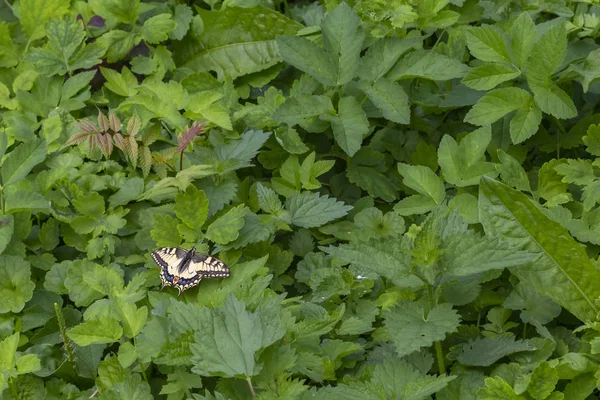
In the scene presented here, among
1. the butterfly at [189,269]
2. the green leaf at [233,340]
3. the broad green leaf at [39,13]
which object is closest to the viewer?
the green leaf at [233,340]

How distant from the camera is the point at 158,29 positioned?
310cm

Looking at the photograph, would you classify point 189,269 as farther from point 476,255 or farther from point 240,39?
point 240,39

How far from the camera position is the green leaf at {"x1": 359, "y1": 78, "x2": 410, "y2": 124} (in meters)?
2.51

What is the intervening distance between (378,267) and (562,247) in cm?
53

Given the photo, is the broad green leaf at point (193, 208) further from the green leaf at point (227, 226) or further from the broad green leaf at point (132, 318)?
the broad green leaf at point (132, 318)

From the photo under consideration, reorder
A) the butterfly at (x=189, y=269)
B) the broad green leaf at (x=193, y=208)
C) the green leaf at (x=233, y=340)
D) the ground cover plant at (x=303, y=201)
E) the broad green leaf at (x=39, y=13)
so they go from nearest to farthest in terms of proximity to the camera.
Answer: the green leaf at (x=233, y=340) < the ground cover plant at (x=303, y=201) < the butterfly at (x=189, y=269) < the broad green leaf at (x=193, y=208) < the broad green leaf at (x=39, y=13)

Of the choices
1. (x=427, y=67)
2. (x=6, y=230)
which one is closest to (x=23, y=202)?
(x=6, y=230)

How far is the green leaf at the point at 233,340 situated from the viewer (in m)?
1.78

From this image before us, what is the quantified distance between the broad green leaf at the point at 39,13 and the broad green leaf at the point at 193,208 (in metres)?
1.38

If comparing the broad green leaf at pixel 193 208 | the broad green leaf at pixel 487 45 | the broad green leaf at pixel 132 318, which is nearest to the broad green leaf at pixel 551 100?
the broad green leaf at pixel 487 45

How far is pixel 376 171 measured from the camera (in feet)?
9.02

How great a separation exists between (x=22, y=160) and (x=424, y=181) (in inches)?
53.4

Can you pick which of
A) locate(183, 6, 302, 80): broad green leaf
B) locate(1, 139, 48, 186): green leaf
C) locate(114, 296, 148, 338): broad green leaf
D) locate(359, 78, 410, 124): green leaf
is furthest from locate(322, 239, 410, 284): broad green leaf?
locate(183, 6, 302, 80): broad green leaf

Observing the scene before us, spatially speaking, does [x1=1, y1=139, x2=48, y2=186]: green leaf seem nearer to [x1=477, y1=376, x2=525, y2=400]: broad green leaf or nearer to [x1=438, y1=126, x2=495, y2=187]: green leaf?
[x1=438, y1=126, x2=495, y2=187]: green leaf
